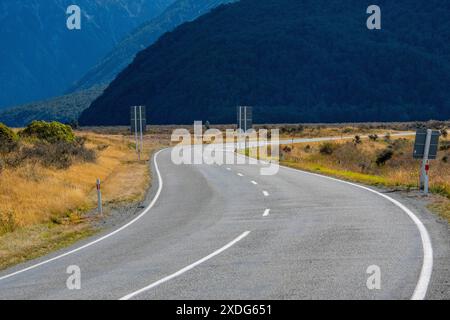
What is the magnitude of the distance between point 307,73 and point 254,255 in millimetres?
145909

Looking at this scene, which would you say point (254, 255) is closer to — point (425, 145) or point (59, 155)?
point (425, 145)

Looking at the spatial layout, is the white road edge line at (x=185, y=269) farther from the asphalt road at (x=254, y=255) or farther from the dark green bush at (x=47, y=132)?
the dark green bush at (x=47, y=132)

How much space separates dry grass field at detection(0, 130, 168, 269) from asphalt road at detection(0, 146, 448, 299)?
1305 millimetres

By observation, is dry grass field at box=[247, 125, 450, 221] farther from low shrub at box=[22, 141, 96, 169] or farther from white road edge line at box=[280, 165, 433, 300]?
low shrub at box=[22, 141, 96, 169]

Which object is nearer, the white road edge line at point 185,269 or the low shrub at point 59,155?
the white road edge line at point 185,269

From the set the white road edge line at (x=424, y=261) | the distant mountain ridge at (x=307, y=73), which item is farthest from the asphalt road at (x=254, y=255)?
the distant mountain ridge at (x=307, y=73)

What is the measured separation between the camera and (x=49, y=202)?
19.9 m

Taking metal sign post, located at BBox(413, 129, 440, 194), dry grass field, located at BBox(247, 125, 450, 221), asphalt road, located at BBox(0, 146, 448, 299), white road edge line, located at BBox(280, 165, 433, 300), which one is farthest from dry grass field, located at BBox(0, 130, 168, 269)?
metal sign post, located at BBox(413, 129, 440, 194)

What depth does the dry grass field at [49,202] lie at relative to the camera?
49.7ft

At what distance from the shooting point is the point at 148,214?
18.4 m

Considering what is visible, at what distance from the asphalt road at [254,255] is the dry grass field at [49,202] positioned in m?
1.30

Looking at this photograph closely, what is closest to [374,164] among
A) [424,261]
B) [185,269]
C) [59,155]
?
[59,155]

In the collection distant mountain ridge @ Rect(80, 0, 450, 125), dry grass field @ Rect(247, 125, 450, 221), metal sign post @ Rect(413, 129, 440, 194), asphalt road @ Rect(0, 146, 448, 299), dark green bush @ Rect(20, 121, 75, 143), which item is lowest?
dry grass field @ Rect(247, 125, 450, 221)

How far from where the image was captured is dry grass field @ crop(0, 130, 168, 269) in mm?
15156
